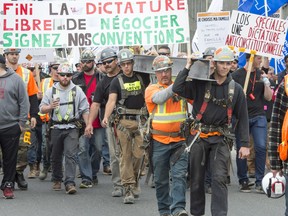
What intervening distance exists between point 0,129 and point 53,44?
7.50 ft

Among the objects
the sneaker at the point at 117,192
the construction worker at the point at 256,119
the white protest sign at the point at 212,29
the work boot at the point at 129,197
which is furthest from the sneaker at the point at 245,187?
the white protest sign at the point at 212,29

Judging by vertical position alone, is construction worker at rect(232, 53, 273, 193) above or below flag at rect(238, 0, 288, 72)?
below

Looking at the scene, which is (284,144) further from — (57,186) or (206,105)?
(57,186)

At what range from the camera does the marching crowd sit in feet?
33.1

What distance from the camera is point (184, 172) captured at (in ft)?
35.7

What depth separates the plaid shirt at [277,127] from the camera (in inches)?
325

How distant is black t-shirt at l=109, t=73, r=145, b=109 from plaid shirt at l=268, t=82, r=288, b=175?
451cm

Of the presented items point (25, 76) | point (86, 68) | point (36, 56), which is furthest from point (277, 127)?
point (36, 56)

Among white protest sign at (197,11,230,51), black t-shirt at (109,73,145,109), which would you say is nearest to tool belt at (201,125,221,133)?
black t-shirt at (109,73,145,109)

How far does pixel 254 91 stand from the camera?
46.2 feet

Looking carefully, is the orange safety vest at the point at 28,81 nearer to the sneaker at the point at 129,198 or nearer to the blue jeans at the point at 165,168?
the sneaker at the point at 129,198

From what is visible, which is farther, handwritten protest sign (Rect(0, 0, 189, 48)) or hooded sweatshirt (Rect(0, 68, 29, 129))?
handwritten protest sign (Rect(0, 0, 189, 48))

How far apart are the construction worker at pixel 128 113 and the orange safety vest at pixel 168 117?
155 cm

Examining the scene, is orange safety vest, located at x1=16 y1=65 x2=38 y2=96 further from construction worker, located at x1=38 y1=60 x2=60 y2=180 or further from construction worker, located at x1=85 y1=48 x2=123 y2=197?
construction worker, located at x1=38 y1=60 x2=60 y2=180
